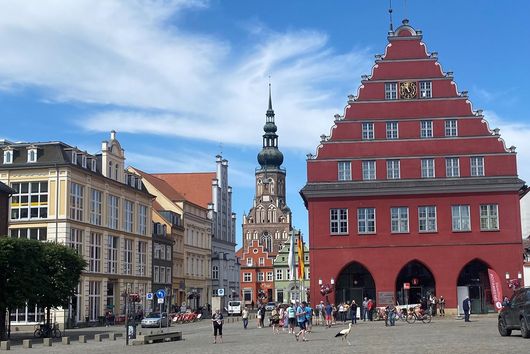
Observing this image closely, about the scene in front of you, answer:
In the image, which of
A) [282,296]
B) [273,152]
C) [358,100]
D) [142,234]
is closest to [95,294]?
[142,234]

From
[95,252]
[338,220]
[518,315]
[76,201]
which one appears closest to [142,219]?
[95,252]

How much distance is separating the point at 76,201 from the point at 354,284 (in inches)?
909

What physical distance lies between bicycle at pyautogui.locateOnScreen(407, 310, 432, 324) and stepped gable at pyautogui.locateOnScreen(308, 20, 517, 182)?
13.4 meters

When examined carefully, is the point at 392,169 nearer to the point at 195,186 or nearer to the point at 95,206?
the point at 95,206

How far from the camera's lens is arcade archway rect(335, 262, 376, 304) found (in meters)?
59.2

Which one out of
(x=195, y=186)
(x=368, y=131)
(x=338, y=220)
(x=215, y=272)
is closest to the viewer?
(x=338, y=220)

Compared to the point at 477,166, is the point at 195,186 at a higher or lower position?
higher

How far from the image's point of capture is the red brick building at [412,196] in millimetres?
58031

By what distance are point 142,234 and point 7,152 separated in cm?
1833

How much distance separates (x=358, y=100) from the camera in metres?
60.0

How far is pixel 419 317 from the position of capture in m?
49.4

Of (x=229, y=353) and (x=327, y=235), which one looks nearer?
(x=229, y=353)

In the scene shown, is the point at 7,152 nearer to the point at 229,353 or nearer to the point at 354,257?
the point at 354,257

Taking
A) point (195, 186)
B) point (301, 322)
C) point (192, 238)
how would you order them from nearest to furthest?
point (301, 322) → point (192, 238) → point (195, 186)
